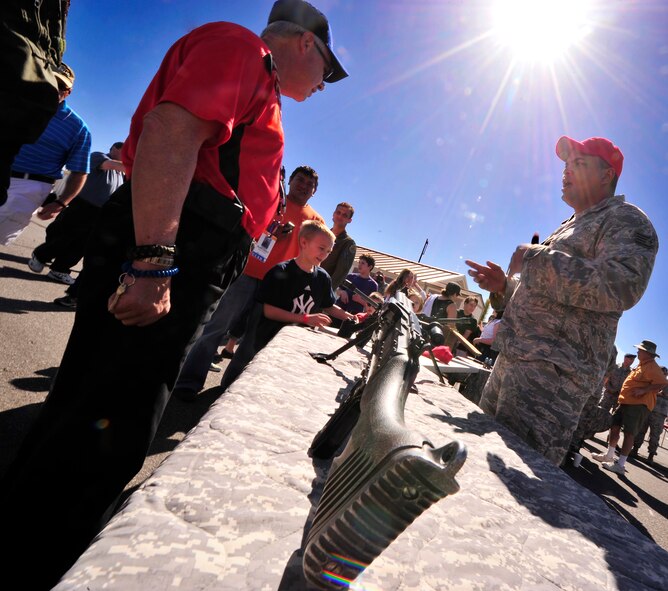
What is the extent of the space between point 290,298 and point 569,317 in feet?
6.35

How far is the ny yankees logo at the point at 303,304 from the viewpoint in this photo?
3.06 meters

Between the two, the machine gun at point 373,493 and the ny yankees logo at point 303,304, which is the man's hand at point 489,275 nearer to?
the ny yankees logo at point 303,304

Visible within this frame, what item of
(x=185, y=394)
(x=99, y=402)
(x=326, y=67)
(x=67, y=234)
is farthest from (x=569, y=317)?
(x=67, y=234)

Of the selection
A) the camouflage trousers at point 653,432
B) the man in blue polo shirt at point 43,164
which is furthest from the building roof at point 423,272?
the man in blue polo shirt at point 43,164

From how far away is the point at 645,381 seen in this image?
7215 mm

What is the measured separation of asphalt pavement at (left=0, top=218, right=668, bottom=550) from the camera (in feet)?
6.65

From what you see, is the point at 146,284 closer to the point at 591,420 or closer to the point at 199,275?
the point at 199,275

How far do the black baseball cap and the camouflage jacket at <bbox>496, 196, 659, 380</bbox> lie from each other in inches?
57.2

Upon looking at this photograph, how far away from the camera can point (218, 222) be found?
1117 mm

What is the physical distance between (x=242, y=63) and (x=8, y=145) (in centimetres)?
103

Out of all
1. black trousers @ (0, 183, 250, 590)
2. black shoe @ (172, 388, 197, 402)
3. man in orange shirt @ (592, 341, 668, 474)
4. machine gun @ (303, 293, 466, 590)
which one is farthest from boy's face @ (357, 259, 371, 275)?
man in orange shirt @ (592, 341, 668, 474)

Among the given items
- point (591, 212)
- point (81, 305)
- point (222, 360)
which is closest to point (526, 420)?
point (591, 212)

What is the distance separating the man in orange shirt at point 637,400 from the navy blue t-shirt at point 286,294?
22.8 ft

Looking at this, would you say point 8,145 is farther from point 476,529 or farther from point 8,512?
point 476,529
